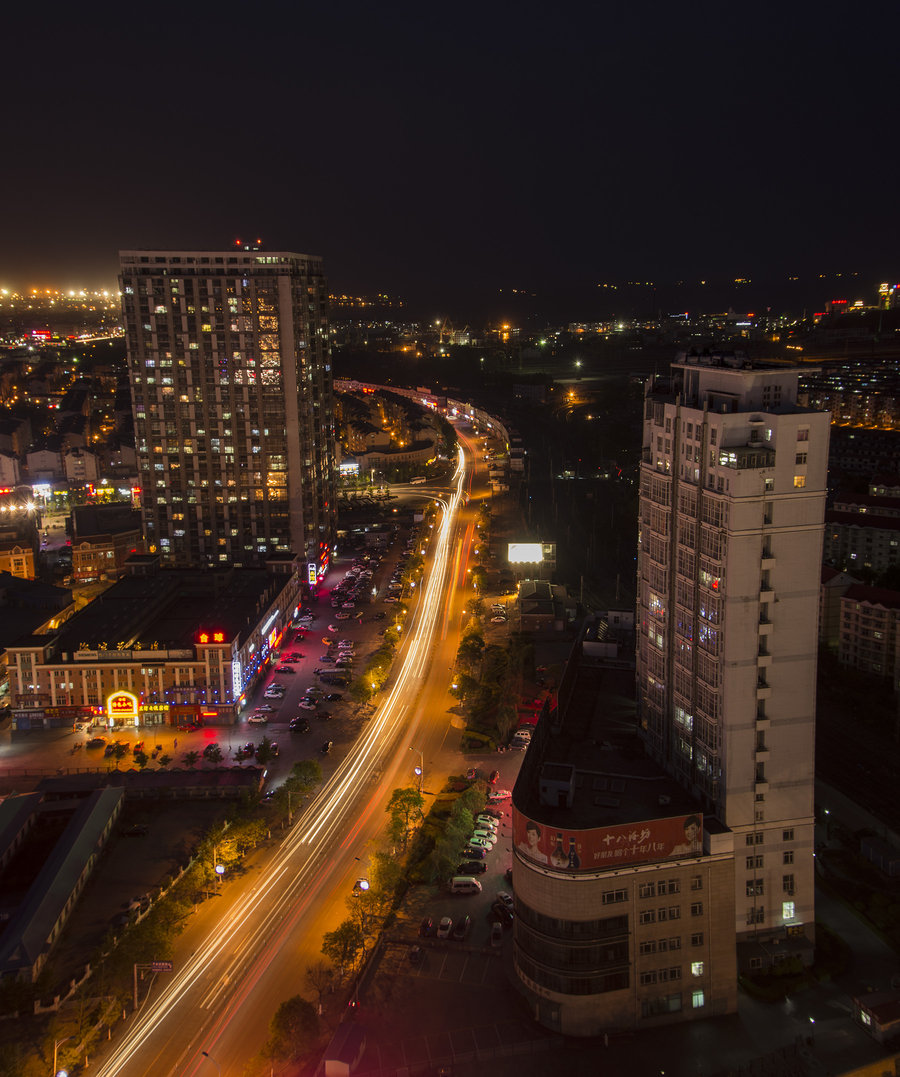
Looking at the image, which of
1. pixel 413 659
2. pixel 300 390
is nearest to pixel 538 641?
pixel 413 659

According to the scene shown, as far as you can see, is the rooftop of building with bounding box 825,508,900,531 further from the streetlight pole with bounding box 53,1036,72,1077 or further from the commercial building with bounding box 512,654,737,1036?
the streetlight pole with bounding box 53,1036,72,1077

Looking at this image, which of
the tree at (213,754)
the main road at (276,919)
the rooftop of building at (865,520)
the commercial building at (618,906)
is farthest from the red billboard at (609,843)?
the rooftop of building at (865,520)

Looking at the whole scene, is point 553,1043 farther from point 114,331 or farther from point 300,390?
point 114,331

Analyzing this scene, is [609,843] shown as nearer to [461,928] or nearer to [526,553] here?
[461,928]

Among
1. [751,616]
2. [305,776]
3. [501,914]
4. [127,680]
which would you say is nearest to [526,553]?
[127,680]

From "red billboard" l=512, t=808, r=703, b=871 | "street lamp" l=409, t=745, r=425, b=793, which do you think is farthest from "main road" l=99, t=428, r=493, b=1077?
"red billboard" l=512, t=808, r=703, b=871

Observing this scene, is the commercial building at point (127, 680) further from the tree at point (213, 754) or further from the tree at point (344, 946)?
the tree at point (344, 946)
